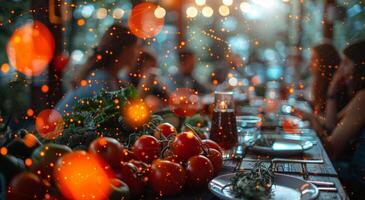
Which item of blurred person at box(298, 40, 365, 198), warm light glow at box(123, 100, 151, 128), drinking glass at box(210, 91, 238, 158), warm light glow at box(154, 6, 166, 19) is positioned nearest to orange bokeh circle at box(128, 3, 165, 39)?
warm light glow at box(154, 6, 166, 19)

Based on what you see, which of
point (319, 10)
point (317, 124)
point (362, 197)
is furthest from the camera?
point (319, 10)

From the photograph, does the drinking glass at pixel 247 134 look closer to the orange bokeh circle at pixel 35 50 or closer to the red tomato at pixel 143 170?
the red tomato at pixel 143 170

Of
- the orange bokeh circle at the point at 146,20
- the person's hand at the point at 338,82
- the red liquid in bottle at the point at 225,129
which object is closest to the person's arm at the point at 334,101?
the person's hand at the point at 338,82

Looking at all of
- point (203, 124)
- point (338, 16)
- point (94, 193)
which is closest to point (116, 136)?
point (94, 193)

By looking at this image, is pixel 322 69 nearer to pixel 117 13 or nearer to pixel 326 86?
pixel 326 86

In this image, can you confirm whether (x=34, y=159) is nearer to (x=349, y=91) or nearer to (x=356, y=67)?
(x=356, y=67)

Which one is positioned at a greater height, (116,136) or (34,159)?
(34,159)

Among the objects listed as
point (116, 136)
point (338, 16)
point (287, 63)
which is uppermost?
point (338, 16)
